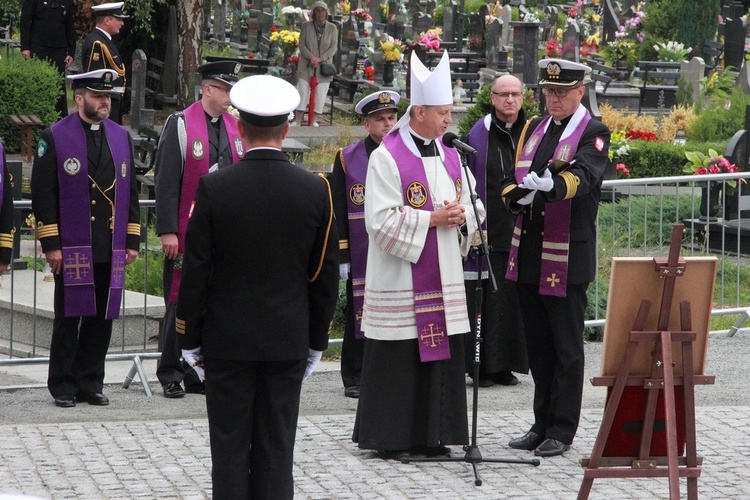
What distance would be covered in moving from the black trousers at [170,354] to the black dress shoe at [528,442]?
6.77ft

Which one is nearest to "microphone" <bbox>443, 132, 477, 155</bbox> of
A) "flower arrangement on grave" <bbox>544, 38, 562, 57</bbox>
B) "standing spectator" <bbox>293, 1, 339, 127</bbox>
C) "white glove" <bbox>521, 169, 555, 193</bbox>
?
"white glove" <bbox>521, 169, 555, 193</bbox>

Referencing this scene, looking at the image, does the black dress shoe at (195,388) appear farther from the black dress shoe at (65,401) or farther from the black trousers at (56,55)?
the black trousers at (56,55)

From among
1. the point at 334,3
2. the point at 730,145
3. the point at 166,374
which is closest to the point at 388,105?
the point at 166,374

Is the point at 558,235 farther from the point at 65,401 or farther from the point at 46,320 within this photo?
the point at 46,320

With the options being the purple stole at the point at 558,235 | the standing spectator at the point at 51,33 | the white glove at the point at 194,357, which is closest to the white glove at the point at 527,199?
the purple stole at the point at 558,235

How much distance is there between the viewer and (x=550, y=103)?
21.2ft

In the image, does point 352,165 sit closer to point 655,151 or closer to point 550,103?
point 550,103

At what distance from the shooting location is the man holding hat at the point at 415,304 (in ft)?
20.5

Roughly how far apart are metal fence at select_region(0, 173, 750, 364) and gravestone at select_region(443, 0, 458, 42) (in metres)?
17.7

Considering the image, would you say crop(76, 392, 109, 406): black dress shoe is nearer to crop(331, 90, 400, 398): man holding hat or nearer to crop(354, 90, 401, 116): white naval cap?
crop(331, 90, 400, 398): man holding hat

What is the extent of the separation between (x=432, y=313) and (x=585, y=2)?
29.9 metres

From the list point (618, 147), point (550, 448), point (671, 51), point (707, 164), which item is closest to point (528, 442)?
point (550, 448)

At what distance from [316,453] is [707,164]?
847 cm

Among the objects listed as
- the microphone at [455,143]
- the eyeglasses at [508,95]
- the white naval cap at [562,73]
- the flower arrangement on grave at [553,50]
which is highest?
the flower arrangement on grave at [553,50]
